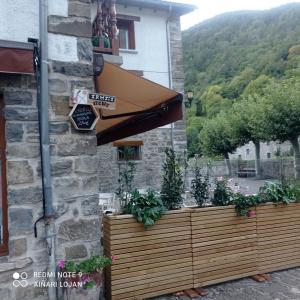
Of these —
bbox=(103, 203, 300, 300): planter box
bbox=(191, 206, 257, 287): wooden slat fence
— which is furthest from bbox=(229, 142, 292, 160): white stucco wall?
bbox=(191, 206, 257, 287): wooden slat fence

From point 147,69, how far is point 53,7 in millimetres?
10146

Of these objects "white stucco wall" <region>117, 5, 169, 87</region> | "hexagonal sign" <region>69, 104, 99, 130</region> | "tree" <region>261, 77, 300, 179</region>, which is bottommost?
"hexagonal sign" <region>69, 104, 99, 130</region>

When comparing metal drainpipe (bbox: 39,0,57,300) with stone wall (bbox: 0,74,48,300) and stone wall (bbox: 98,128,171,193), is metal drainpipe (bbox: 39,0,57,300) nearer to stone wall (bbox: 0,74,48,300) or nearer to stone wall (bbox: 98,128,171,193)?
stone wall (bbox: 0,74,48,300)

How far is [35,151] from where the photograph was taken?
3.24 meters

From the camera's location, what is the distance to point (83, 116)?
345 cm

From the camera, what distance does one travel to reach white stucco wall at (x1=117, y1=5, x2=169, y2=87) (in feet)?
43.3

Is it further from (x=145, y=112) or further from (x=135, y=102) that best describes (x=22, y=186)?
(x=145, y=112)

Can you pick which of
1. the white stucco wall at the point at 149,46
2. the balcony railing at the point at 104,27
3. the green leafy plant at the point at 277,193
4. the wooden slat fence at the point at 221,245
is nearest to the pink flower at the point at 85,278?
the wooden slat fence at the point at 221,245

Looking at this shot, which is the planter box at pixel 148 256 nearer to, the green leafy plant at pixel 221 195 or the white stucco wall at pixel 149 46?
the green leafy plant at pixel 221 195

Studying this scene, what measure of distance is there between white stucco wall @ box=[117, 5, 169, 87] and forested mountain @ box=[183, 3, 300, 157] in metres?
33.9

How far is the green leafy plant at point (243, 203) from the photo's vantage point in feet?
14.9

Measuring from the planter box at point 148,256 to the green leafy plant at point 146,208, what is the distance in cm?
8

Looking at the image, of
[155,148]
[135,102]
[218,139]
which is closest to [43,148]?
[135,102]

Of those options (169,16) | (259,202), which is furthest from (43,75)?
(169,16)
